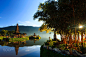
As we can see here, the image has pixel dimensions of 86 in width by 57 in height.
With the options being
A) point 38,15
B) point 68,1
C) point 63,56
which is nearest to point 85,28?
point 68,1

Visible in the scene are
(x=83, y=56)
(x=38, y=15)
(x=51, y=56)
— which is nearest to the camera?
(x=83, y=56)

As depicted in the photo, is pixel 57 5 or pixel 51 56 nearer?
pixel 51 56

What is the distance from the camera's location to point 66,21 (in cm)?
1077

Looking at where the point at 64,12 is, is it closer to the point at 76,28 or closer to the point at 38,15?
the point at 76,28

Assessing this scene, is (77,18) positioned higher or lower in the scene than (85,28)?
higher

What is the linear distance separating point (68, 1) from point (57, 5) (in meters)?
2.02

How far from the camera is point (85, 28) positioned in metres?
10.2

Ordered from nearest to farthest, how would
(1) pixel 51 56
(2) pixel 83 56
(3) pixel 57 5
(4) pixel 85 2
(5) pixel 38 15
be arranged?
(2) pixel 83 56, (1) pixel 51 56, (4) pixel 85 2, (3) pixel 57 5, (5) pixel 38 15

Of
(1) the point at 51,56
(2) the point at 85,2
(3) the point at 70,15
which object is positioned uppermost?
(2) the point at 85,2

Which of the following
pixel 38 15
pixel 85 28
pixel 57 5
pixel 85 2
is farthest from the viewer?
pixel 38 15

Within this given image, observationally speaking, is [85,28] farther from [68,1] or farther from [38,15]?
[38,15]

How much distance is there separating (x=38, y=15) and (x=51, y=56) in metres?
8.34

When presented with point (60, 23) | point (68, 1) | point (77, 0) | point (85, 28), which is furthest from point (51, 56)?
point (77, 0)

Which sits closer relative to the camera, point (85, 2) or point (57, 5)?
point (85, 2)
